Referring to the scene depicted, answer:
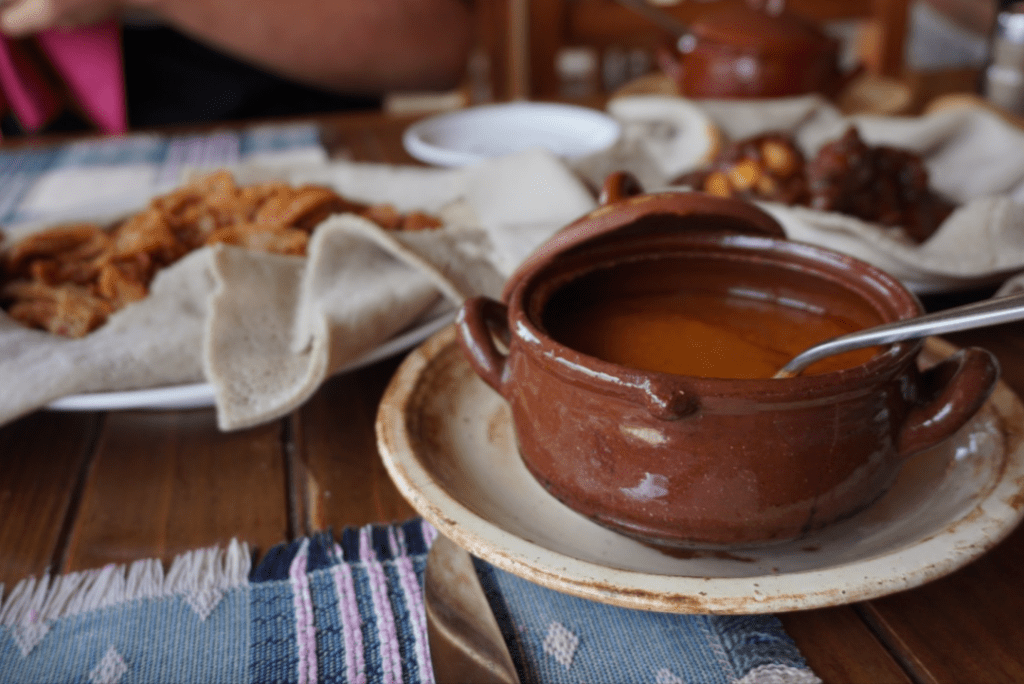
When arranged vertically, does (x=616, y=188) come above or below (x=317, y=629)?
above

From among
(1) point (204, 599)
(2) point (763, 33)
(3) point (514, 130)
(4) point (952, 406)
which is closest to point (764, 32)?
(2) point (763, 33)

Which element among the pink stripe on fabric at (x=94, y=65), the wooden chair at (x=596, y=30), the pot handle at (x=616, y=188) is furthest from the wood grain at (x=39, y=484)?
the wooden chair at (x=596, y=30)

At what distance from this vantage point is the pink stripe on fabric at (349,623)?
Result: 51 centimetres

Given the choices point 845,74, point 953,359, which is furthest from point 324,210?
point 845,74

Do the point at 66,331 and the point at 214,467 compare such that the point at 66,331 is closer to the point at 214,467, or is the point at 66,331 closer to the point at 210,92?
the point at 214,467

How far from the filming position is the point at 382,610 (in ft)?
1.80

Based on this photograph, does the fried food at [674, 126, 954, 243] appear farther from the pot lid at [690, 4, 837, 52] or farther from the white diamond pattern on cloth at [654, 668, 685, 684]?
the white diamond pattern on cloth at [654, 668, 685, 684]

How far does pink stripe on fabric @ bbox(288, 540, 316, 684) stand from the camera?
1.67 feet

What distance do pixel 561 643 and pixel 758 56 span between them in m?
1.15

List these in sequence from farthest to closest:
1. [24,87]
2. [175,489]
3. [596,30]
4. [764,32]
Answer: [596,30], [24,87], [764,32], [175,489]

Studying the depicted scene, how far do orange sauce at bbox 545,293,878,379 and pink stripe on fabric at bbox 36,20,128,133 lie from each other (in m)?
1.66

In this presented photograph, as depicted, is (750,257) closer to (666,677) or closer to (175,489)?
(666,677)

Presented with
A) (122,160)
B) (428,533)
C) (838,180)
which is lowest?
(122,160)

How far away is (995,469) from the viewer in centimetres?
56
